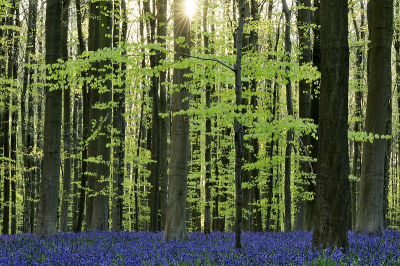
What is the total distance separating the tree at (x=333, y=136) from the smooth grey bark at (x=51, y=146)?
7154mm

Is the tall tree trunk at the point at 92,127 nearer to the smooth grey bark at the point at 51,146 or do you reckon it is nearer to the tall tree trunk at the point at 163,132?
the tall tree trunk at the point at 163,132

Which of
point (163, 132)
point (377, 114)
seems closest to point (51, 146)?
point (163, 132)

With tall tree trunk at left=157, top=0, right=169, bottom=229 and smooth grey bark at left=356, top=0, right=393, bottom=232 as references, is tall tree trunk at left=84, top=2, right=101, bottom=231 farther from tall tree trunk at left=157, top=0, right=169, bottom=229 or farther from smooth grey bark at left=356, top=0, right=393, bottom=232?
smooth grey bark at left=356, top=0, right=393, bottom=232

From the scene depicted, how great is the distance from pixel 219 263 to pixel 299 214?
1262cm

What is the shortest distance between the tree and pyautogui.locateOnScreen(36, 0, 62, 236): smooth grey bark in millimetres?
7154


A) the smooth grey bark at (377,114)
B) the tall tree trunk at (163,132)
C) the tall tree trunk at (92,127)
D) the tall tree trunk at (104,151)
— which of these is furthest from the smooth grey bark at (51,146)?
the smooth grey bark at (377,114)

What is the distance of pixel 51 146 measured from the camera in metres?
11.6

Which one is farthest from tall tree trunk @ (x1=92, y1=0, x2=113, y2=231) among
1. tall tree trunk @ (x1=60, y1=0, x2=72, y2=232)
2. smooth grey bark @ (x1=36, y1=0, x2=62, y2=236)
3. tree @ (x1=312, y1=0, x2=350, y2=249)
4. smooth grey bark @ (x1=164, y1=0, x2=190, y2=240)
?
tree @ (x1=312, y1=0, x2=350, y2=249)

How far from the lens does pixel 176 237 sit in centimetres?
1141

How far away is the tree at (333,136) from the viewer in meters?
7.51

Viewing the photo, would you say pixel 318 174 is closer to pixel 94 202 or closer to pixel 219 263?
pixel 219 263

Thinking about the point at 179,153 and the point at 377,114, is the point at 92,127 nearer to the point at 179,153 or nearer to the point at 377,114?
the point at 179,153

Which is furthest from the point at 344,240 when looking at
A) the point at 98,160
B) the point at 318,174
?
the point at 98,160

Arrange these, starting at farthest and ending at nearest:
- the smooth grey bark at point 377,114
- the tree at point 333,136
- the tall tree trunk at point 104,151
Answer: the tall tree trunk at point 104,151 → the smooth grey bark at point 377,114 → the tree at point 333,136
